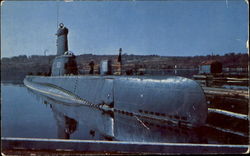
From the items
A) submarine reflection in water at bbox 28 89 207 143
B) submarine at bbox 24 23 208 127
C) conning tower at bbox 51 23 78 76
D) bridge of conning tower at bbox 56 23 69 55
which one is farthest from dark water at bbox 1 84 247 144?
bridge of conning tower at bbox 56 23 69 55

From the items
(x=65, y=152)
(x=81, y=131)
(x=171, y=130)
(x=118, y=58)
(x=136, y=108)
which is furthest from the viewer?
(x=118, y=58)

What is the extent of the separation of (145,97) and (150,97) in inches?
8.5

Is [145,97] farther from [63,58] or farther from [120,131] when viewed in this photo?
[63,58]

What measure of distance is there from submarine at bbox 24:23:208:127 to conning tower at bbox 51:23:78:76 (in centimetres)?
315

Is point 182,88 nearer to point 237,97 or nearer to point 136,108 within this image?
point 136,108

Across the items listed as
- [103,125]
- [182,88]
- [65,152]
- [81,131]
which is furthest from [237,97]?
[65,152]

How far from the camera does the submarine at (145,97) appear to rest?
21.2 feet

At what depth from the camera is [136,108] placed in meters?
7.88

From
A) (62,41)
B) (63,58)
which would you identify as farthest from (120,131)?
(62,41)

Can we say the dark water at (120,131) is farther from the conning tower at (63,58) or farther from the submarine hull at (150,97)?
the conning tower at (63,58)

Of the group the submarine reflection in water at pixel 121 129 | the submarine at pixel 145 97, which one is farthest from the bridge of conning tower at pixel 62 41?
the submarine reflection in water at pixel 121 129

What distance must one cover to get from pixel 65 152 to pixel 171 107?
4.02m

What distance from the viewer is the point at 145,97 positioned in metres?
7.57

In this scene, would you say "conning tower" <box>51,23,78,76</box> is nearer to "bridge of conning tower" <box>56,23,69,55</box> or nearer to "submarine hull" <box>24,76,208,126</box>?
"bridge of conning tower" <box>56,23,69,55</box>
